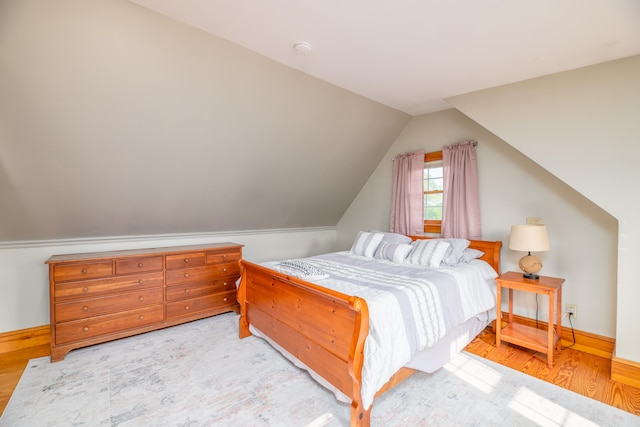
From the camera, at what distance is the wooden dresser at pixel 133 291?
2.66m

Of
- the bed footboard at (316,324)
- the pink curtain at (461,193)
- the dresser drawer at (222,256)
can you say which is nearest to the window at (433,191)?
the pink curtain at (461,193)

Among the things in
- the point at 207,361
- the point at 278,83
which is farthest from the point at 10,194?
the point at 278,83

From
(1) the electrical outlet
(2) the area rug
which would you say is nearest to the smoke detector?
(2) the area rug

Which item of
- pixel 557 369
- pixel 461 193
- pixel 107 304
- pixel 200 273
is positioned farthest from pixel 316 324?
pixel 461 193

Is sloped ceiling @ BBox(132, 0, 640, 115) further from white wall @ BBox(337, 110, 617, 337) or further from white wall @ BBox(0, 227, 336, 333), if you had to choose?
white wall @ BBox(0, 227, 336, 333)

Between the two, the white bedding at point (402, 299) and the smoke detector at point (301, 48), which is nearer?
the white bedding at point (402, 299)

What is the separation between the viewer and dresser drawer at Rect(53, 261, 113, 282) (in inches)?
104

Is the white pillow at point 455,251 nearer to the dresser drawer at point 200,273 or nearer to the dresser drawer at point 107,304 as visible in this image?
the dresser drawer at point 200,273

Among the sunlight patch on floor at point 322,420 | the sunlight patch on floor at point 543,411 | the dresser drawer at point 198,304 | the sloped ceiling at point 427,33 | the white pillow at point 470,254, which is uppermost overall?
the sloped ceiling at point 427,33

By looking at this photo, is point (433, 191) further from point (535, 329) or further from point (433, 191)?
point (535, 329)

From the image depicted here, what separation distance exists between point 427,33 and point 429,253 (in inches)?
78.7

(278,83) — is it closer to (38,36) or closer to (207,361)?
(38,36)

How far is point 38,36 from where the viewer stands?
1.86 meters

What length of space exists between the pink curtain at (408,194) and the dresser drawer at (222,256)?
2185 millimetres
